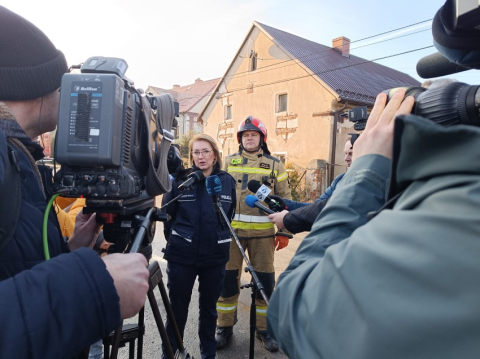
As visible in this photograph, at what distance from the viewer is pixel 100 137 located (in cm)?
102

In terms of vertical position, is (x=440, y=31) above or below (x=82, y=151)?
above

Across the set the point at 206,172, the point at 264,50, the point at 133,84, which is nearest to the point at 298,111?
the point at 264,50

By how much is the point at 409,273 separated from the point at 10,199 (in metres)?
0.93

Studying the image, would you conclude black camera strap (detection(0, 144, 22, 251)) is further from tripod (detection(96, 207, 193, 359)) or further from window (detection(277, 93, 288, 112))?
window (detection(277, 93, 288, 112))

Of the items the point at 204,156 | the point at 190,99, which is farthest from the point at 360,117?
the point at 190,99

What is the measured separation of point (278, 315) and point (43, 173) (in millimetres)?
940

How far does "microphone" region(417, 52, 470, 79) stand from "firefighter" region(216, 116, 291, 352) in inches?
105

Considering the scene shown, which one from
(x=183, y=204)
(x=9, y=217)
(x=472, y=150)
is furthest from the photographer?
(x=183, y=204)

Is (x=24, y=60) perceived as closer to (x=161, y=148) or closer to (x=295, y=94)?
(x=161, y=148)

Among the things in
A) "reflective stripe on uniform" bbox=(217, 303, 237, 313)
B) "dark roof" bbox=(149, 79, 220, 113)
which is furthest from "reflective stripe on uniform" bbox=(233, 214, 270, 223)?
"dark roof" bbox=(149, 79, 220, 113)

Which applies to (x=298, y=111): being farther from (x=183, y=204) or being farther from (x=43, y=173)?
(x=43, y=173)

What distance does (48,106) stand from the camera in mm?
1160

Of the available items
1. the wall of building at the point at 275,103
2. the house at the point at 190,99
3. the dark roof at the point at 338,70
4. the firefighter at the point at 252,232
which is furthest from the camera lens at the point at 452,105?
the house at the point at 190,99

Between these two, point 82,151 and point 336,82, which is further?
point 336,82
